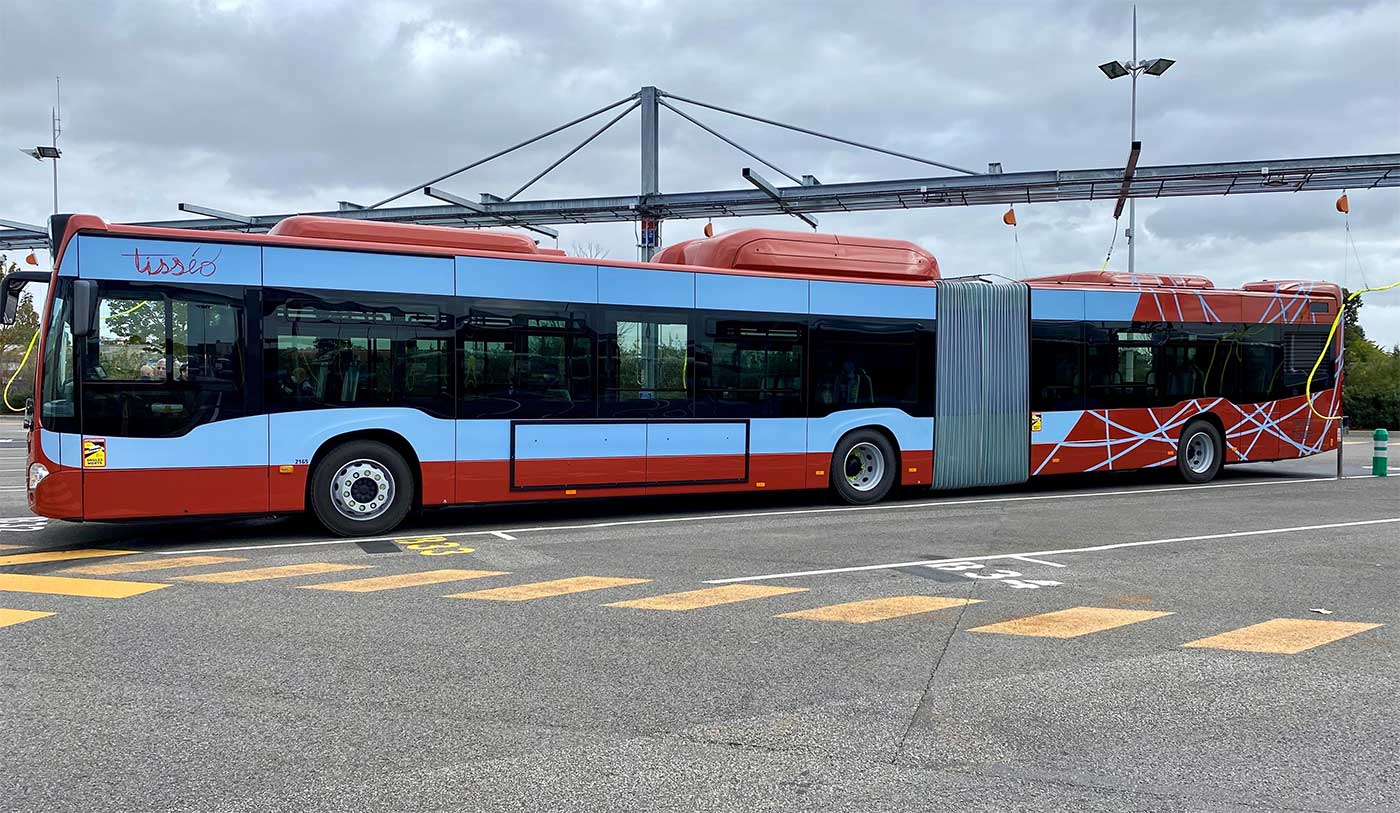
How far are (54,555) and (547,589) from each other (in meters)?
4.78

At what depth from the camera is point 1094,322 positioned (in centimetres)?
1598

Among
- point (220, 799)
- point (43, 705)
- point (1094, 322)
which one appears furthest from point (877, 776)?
point (1094, 322)

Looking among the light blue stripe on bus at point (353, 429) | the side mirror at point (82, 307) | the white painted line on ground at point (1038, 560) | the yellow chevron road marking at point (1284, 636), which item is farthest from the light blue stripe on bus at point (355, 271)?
the yellow chevron road marking at point (1284, 636)

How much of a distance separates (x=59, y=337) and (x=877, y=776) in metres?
8.79

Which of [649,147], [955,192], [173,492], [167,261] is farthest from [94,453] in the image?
[955,192]

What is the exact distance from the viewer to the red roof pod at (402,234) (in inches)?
442

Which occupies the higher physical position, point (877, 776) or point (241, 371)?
point (241, 371)

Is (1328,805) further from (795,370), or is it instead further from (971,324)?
(971,324)

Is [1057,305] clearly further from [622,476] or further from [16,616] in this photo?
[16,616]

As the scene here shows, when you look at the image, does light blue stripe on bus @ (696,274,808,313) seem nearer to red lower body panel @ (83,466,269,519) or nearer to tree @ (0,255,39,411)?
red lower body panel @ (83,466,269,519)

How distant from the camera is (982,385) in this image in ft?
49.5

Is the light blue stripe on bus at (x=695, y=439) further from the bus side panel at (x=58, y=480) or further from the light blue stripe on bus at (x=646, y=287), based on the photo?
the bus side panel at (x=58, y=480)

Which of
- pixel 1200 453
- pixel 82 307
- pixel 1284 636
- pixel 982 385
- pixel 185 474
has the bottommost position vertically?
pixel 1284 636

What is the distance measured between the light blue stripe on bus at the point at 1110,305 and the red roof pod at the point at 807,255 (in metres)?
2.54
